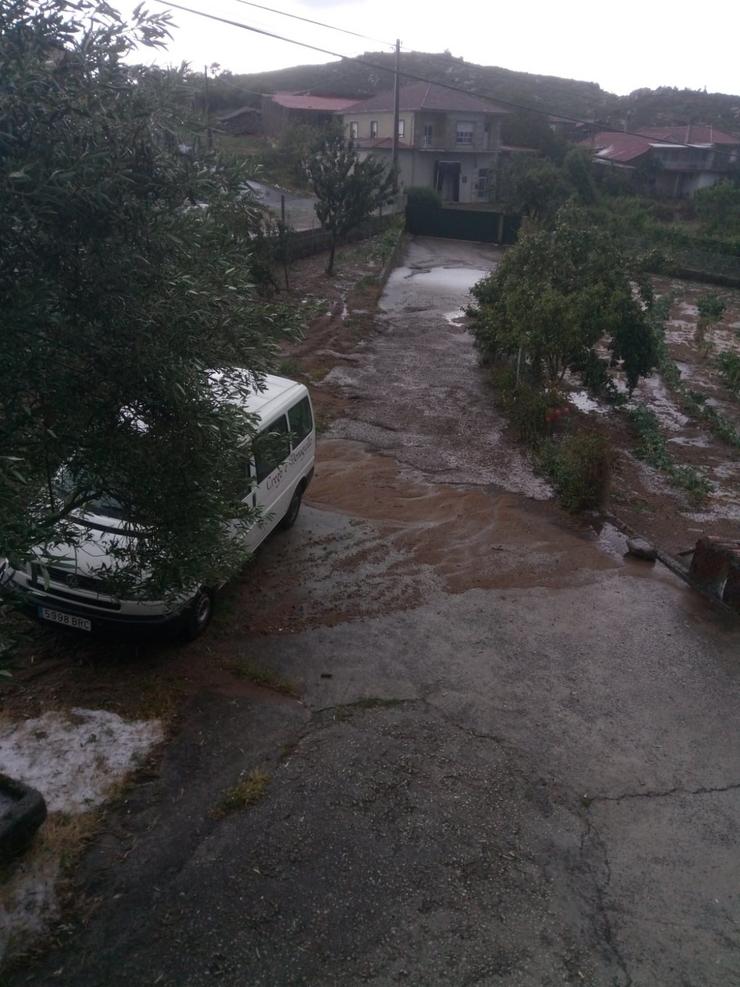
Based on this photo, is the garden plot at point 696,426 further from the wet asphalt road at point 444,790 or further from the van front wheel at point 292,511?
the van front wheel at point 292,511

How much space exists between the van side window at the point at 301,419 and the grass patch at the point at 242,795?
4.28 meters

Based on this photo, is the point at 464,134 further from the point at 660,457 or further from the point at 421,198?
the point at 660,457

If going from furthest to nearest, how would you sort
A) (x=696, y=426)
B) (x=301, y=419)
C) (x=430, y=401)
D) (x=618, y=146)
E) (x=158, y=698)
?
(x=618, y=146) < (x=696, y=426) < (x=430, y=401) < (x=301, y=419) < (x=158, y=698)

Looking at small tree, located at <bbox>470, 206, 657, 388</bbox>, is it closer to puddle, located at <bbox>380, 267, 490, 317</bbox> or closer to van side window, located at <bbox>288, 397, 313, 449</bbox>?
van side window, located at <bbox>288, 397, 313, 449</bbox>

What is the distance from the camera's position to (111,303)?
356 cm

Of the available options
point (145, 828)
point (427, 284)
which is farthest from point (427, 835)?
point (427, 284)

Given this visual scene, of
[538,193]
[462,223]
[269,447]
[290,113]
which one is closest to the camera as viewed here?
[269,447]

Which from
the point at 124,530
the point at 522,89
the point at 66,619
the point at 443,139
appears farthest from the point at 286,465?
the point at 522,89

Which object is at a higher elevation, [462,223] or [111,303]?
[111,303]

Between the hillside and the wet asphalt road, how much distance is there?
77918 mm

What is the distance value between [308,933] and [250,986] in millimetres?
434

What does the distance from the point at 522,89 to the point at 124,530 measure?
10518 centimetres

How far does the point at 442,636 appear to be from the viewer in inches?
294

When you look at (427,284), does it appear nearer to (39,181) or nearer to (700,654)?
(700,654)
